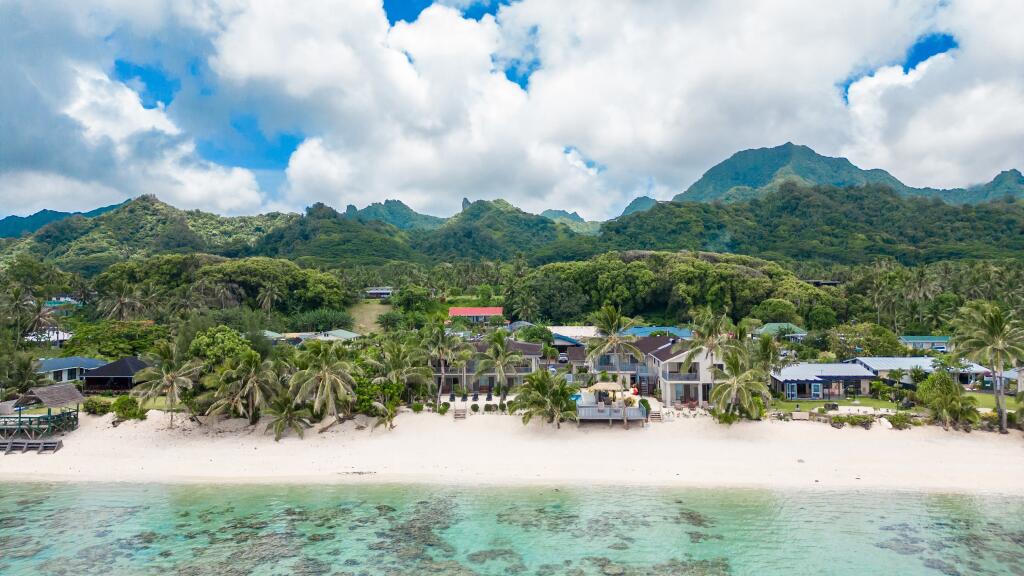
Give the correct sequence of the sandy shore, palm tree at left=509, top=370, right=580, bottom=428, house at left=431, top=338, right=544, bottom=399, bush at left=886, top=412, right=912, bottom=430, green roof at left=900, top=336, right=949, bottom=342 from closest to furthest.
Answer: the sandy shore < bush at left=886, top=412, right=912, bottom=430 < palm tree at left=509, top=370, right=580, bottom=428 < house at left=431, top=338, right=544, bottom=399 < green roof at left=900, top=336, right=949, bottom=342

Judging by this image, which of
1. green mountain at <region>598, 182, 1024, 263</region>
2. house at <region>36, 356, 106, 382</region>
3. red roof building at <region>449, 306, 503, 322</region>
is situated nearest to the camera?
house at <region>36, 356, 106, 382</region>

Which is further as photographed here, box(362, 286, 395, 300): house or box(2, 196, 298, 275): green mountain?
box(2, 196, 298, 275): green mountain

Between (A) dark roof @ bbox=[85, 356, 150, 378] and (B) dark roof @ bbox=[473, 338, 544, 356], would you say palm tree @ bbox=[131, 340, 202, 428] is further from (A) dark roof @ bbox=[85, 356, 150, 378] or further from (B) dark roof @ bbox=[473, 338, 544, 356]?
(B) dark roof @ bbox=[473, 338, 544, 356]

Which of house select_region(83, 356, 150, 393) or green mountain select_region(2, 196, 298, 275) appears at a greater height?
green mountain select_region(2, 196, 298, 275)

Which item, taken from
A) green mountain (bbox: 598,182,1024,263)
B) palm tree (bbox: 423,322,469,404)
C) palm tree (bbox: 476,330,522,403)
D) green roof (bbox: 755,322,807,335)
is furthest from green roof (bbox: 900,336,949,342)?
green mountain (bbox: 598,182,1024,263)

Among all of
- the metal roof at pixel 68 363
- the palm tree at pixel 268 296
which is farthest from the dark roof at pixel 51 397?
the palm tree at pixel 268 296

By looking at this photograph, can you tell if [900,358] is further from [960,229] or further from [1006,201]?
[1006,201]

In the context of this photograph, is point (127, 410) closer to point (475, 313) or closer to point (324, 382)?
point (324, 382)
